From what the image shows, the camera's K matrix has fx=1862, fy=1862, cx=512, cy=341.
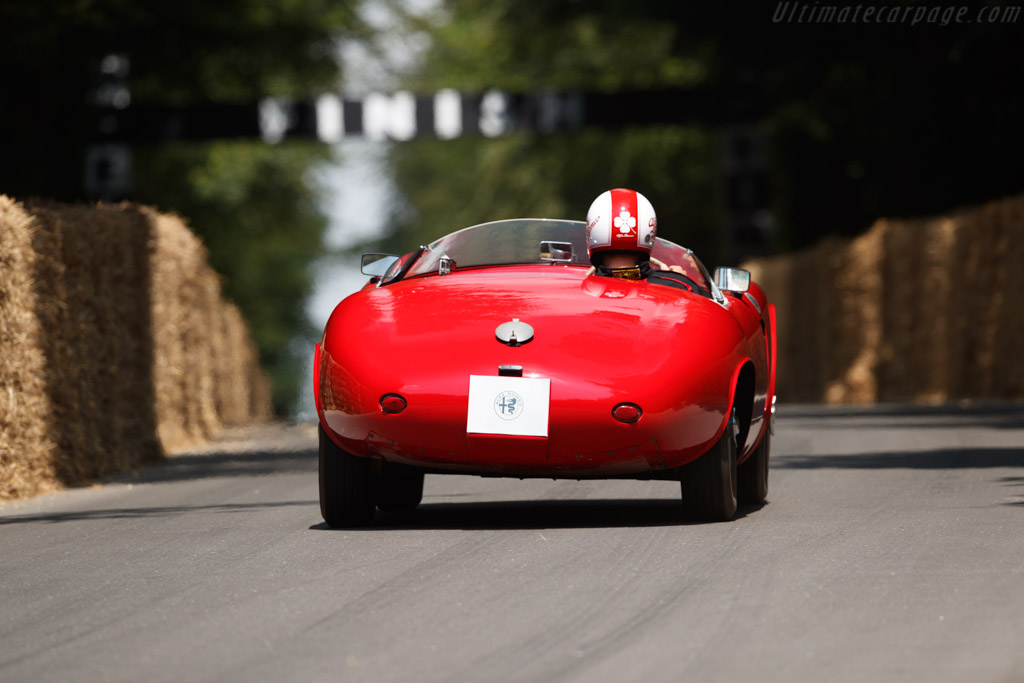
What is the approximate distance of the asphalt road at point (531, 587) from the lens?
17.4 feet

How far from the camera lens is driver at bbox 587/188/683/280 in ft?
29.1

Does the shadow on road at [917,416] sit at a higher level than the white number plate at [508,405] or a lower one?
lower

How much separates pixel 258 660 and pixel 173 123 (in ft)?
102

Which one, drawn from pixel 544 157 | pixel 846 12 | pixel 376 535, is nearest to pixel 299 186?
pixel 544 157

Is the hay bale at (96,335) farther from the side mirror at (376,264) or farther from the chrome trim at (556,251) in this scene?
the chrome trim at (556,251)

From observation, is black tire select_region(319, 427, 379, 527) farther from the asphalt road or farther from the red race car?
the asphalt road

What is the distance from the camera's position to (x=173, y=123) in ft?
116

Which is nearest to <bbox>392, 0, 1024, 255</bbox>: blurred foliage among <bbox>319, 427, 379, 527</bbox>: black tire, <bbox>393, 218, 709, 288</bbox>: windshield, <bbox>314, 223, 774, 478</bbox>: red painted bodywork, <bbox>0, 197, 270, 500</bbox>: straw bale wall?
<bbox>0, 197, 270, 500</bbox>: straw bale wall

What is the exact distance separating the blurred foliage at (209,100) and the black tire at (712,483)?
15435 millimetres

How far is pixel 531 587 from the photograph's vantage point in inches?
260

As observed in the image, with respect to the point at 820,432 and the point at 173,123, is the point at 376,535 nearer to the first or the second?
the point at 820,432

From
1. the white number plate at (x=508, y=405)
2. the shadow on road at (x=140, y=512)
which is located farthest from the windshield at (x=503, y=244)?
the shadow on road at (x=140, y=512)

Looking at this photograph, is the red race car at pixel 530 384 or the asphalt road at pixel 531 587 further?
the red race car at pixel 530 384

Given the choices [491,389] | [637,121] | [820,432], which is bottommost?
[820,432]
